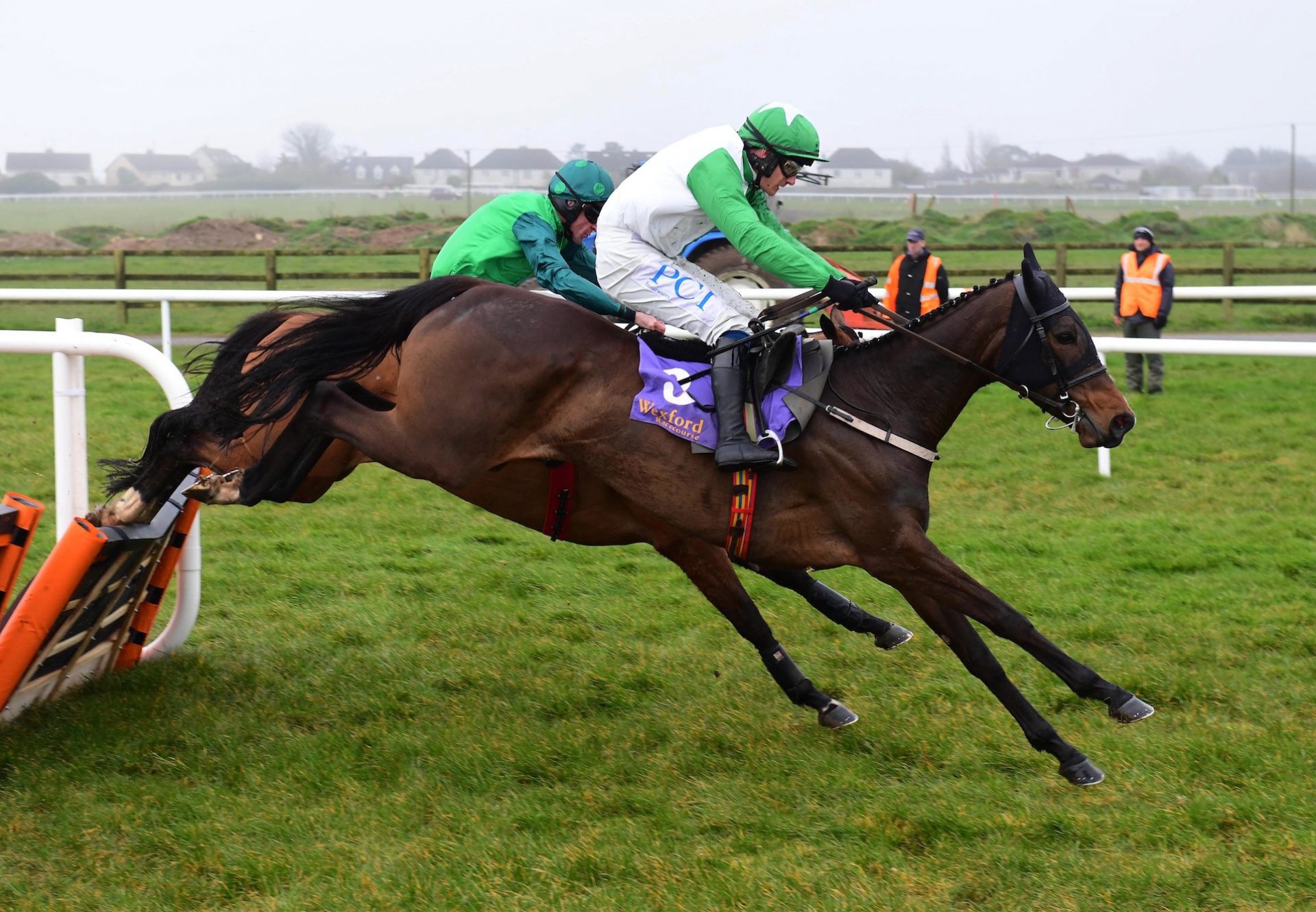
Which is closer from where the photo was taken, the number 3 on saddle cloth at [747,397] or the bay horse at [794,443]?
the bay horse at [794,443]

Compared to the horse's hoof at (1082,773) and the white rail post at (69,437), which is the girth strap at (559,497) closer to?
the white rail post at (69,437)

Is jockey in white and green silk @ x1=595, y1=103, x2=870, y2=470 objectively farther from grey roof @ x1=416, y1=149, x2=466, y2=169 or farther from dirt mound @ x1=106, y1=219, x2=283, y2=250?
grey roof @ x1=416, y1=149, x2=466, y2=169

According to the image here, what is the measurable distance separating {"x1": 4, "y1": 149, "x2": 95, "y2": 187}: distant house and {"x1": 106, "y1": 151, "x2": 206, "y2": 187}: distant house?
258 centimetres

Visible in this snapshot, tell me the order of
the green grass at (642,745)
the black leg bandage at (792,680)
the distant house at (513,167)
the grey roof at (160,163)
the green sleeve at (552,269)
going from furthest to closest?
the grey roof at (160,163) → the distant house at (513,167) → the green sleeve at (552,269) → the black leg bandage at (792,680) → the green grass at (642,745)

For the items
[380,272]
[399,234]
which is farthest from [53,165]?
[380,272]

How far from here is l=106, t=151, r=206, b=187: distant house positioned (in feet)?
300

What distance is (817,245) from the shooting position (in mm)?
20094

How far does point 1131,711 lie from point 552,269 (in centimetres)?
258

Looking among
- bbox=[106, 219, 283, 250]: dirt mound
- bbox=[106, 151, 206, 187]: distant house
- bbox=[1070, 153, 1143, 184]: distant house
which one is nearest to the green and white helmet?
bbox=[106, 219, 283, 250]: dirt mound

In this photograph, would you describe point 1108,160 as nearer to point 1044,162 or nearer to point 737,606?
point 1044,162

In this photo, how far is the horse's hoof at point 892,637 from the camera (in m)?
5.06

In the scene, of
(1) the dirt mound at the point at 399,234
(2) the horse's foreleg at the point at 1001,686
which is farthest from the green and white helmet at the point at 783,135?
(1) the dirt mound at the point at 399,234

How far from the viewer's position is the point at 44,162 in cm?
9656

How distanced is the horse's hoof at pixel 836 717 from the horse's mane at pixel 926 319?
1.24 metres
